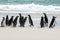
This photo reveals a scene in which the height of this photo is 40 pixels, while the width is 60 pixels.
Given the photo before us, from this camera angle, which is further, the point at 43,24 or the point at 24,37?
the point at 43,24

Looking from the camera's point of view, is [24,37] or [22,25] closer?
[24,37]

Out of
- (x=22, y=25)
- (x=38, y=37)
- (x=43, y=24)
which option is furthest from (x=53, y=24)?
(x=38, y=37)

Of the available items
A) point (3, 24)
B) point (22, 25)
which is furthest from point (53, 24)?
point (3, 24)

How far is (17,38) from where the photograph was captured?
29.0ft

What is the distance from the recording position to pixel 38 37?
912 cm

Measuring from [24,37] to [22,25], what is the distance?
164 inches

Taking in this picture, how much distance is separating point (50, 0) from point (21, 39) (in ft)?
110

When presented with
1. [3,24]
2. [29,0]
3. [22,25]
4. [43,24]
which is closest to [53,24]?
[43,24]

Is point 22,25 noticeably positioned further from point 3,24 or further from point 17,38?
point 17,38

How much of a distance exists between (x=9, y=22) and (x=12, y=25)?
232 mm

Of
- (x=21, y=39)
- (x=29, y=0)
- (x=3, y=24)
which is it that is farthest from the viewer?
(x=29, y=0)

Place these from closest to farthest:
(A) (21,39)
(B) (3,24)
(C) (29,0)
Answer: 1. (A) (21,39)
2. (B) (3,24)
3. (C) (29,0)

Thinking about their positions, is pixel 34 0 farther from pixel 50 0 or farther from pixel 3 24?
Result: pixel 3 24

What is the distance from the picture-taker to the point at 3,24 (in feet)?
42.6
